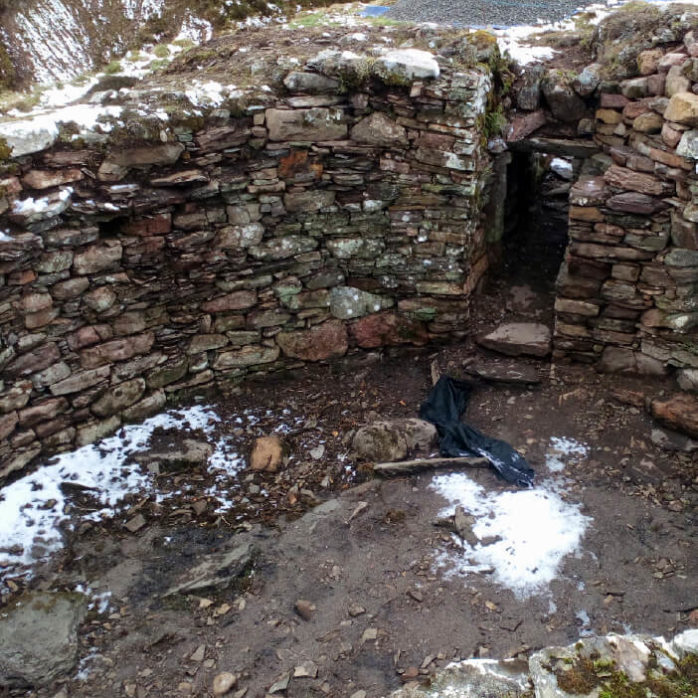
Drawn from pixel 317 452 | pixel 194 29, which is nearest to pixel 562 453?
pixel 317 452

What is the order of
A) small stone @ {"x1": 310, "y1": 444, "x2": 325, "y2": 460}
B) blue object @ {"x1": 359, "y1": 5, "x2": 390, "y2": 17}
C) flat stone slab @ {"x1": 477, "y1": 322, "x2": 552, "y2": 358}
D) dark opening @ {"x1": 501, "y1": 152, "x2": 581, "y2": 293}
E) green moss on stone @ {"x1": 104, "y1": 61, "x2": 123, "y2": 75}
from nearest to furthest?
small stone @ {"x1": 310, "y1": 444, "x2": 325, "y2": 460}, flat stone slab @ {"x1": 477, "y1": 322, "x2": 552, "y2": 358}, green moss on stone @ {"x1": 104, "y1": 61, "x2": 123, "y2": 75}, dark opening @ {"x1": 501, "y1": 152, "x2": 581, "y2": 293}, blue object @ {"x1": 359, "y1": 5, "x2": 390, "y2": 17}

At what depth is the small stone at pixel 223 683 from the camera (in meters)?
3.85

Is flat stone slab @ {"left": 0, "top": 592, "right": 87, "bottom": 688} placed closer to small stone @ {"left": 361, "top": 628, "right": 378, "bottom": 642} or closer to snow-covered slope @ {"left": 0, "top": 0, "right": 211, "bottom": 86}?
small stone @ {"left": 361, "top": 628, "right": 378, "bottom": 642}

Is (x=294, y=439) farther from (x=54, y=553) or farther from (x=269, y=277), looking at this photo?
(x=54, y=553)

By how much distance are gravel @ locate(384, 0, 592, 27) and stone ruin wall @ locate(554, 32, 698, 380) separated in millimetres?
2365

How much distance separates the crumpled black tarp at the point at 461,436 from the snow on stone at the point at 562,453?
0.23 metres

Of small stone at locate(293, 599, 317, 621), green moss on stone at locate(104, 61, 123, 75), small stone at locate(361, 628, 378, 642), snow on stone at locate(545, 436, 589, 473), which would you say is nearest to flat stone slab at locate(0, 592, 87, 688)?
small stone at locate(293, 599, 317, 621)

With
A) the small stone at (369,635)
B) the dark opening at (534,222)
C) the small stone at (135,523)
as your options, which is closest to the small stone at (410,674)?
the small stone at (369,635)

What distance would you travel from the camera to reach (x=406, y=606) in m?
4.29

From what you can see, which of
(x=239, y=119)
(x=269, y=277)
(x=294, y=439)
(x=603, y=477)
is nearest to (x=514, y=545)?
(x=603, y=477)

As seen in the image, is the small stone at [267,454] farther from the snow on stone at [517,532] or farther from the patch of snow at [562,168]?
the patch of snow at [562,168]

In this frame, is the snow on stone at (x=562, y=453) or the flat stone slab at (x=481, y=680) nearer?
the flat stone slab at (x=481, y=680)

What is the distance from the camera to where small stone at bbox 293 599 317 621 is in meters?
4.29

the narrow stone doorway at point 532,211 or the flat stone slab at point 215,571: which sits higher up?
the narrow stone doorway at point 532,211
